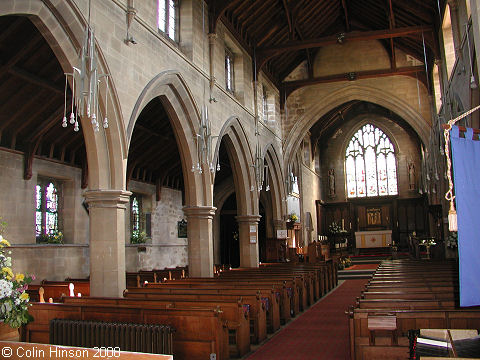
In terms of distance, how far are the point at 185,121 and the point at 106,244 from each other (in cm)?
422

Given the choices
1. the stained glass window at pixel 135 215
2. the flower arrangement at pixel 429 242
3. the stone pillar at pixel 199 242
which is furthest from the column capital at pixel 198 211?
the flower arrangement at pixel 429 242

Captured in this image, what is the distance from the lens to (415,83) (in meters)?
19.2

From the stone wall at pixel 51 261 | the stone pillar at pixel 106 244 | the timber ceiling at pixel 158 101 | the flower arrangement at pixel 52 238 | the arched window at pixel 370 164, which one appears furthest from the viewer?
the arched window at pixel 370 164

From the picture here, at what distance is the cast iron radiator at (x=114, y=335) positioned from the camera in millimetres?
5336

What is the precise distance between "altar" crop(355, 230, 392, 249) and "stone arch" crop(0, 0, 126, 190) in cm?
2048

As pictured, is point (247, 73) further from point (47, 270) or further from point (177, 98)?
point (47, 270)

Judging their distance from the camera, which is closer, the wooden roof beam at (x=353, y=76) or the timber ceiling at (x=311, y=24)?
the timber ceiling at (x=311, y=24)

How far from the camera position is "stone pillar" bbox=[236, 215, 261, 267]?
15625 mm

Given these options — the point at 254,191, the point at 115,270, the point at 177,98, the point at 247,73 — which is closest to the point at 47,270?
the point at 115,270

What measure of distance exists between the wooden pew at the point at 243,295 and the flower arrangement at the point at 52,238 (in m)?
4.55

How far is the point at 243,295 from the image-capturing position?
7.22m

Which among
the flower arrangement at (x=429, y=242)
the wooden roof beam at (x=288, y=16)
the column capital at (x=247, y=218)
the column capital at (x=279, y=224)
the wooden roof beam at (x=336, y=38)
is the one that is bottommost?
the flower arrangement at (x=429, y=242)

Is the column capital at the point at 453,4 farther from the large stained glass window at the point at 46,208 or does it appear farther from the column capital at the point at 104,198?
the large stained glass window at the point at 46,208

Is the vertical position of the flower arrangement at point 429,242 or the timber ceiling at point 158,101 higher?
the timber ceiling at point 158,101
